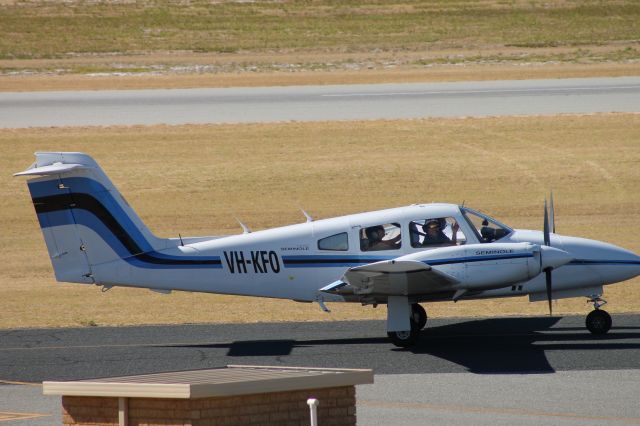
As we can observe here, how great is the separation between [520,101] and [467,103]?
79.9 inches

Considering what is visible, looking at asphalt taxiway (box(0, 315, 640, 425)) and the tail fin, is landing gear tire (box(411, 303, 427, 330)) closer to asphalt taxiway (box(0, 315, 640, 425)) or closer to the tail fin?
asphalt taxiway (box(0, 315, 640, 425))

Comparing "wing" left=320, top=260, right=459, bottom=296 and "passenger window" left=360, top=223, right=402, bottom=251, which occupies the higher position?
"passenger window" left=360, top=223, right=402, bottom=251

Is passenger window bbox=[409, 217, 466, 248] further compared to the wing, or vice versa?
passenger window bbox=[409, 217, 466, 248]

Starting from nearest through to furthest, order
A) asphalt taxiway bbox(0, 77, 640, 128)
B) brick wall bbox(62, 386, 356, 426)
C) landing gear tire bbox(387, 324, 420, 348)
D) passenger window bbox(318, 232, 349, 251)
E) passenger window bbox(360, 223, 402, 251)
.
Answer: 1. brick wall bbox(62, 386, 356, 426)
2. landing gear tire bbox(387, 324, 420, 348)
3. passenger window bbox(360, 223, 402, 251)
4. passenger window bbox(318, 232, 349, 251)
5. asphalt taxiway bbox(0, 77, 640, 128)

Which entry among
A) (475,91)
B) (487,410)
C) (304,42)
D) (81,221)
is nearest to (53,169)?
(81,221)

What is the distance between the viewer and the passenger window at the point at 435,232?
60.1 ft

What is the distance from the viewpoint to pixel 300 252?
18.8 m

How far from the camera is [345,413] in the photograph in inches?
406

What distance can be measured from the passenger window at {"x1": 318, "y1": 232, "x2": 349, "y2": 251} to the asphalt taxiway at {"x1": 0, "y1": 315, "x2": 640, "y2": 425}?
1651 millimetres

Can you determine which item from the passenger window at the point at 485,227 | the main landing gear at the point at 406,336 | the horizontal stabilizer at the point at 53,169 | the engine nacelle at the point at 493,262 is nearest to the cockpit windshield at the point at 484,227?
the passenger window at the point at 485,227

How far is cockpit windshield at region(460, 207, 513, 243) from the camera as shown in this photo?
18519 mm

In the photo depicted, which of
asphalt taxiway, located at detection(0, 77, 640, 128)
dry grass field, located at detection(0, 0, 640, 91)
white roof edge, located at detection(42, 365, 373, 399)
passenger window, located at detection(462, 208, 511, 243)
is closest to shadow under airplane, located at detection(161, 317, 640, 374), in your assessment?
passenger window, located at detection(462, 208, 511, 243)

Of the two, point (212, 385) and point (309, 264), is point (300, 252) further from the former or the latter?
point (212, 385)

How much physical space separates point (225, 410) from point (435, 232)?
30.7 ft
